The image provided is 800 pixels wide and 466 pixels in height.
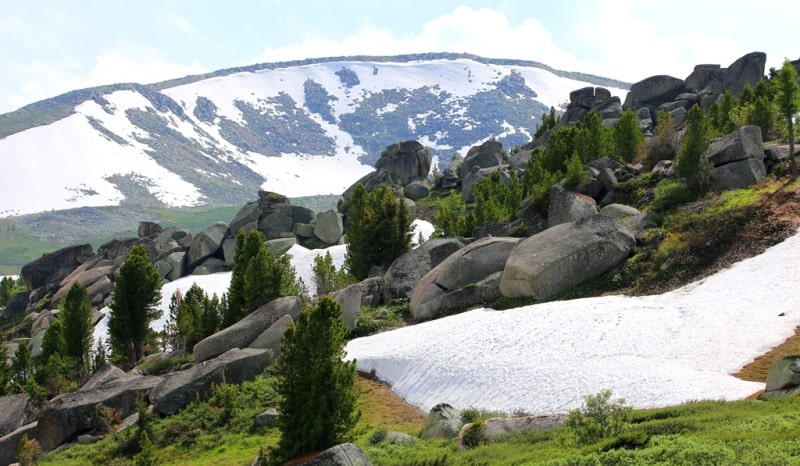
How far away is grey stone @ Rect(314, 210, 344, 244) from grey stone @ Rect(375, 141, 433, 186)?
2724 cm

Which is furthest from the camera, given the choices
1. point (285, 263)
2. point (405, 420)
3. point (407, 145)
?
point (407, 145)

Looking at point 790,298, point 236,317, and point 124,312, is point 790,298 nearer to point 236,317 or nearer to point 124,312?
point 236,317

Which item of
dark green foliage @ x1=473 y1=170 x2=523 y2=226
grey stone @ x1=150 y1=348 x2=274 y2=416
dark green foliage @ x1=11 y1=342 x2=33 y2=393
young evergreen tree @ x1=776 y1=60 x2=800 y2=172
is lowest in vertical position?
dark green foliage @ x1=11 y1=342 x2=33 y2=393

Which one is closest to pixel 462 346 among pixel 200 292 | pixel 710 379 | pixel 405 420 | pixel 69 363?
pixel 405 420

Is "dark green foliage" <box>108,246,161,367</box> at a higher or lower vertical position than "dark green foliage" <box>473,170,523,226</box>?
lower

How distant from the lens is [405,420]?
998 inches

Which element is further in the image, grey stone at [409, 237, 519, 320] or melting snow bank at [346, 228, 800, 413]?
grey stone at [409, 237, 519, 320]

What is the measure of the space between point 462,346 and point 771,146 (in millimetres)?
29015

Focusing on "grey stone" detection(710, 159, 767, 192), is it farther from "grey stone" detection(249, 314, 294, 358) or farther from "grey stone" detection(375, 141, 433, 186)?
"grey stone" detection(375, 141, 433, 186)

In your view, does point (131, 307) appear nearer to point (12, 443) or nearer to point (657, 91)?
point (12, 443)

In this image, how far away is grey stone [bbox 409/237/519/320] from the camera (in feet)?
120

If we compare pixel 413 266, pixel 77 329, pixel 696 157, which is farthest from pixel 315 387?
pixel 77 329

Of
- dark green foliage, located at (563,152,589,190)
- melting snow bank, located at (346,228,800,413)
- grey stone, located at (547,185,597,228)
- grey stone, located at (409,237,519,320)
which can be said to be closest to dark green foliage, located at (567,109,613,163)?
dark green foliage, located at (563,152,589,190)

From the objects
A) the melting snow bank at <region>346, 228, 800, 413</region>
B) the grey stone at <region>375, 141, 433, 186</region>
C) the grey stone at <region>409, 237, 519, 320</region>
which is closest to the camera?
the melting snow bank at <region>346, 228, 800, 413</region>
